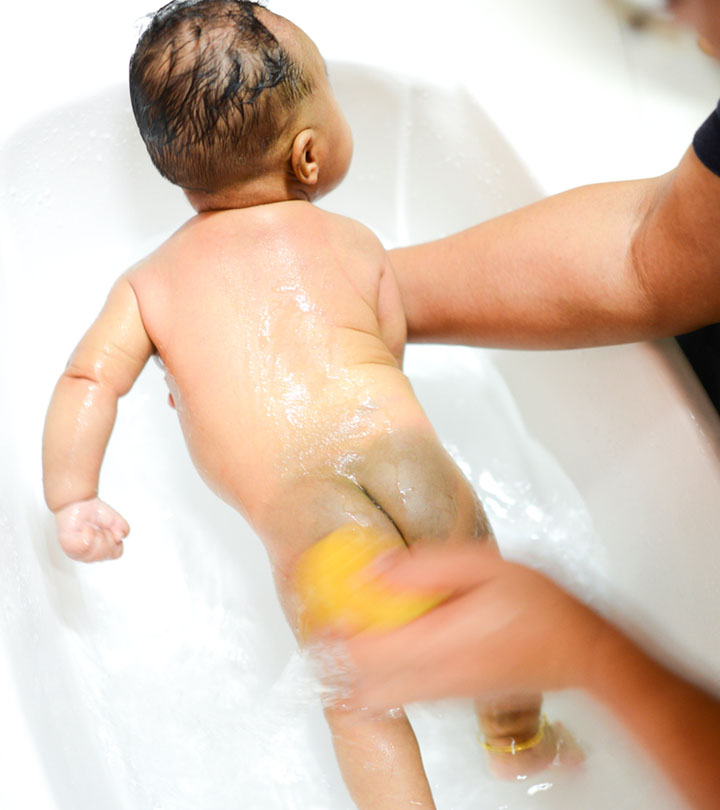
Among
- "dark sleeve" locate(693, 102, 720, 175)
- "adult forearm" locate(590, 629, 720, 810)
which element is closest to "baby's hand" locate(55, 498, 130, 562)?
"adult forearm" locate(590, 629, 720, 810)

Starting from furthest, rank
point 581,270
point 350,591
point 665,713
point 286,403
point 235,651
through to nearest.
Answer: point 235,651
point 581,270
point 286,403
point 350,591
point 665,713

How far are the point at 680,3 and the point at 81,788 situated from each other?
0.92 m

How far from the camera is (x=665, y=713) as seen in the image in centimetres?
54

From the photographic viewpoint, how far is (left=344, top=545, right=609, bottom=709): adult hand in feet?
1.92

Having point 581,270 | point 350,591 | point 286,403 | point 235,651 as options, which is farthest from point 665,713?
point 235,651

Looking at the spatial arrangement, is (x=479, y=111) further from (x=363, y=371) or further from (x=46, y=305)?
(x=46, y=305)

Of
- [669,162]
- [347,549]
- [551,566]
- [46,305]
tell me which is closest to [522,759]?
[551,566]

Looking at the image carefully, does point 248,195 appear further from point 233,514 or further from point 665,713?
point 665,713

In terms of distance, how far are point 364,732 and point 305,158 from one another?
56 cm

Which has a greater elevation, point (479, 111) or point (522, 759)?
point (479, 111)

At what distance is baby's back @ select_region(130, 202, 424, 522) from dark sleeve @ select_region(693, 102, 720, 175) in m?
0.34

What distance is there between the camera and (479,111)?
117cm

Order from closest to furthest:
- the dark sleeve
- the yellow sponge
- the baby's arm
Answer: the yellow sponge
the dark sleeve
the baby's arm

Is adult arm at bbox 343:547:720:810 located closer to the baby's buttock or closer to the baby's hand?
the baby's buttock
